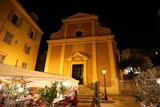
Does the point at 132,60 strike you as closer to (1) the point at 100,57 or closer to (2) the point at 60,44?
(1) the point at 100,57

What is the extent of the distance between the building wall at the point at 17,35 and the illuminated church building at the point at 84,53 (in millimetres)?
2573

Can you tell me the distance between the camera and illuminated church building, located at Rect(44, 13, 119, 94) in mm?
15266

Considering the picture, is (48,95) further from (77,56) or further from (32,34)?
(32,34)

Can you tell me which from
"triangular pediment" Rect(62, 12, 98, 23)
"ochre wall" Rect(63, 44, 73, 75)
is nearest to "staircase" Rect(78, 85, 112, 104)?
"ochre wall" Rect(63, 44, 73, 75)

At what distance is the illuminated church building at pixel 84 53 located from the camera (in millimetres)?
15266

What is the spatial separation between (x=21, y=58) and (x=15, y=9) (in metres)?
5.71

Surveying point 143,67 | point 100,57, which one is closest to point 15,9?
point 100,57

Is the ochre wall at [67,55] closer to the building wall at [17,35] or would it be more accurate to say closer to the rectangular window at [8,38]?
the building wall at [17,35]

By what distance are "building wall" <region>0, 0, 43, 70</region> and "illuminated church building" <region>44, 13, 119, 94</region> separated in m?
2.57

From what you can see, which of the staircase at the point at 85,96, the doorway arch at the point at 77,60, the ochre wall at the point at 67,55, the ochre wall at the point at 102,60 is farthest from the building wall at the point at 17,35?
the ochre wall at the point at 102,60

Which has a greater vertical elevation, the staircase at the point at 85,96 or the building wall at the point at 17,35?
the building wall at the point at 17,35

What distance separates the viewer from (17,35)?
15.4 m

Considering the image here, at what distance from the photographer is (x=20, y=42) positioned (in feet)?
52.0

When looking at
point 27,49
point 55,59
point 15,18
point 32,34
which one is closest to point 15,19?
point 15,18
